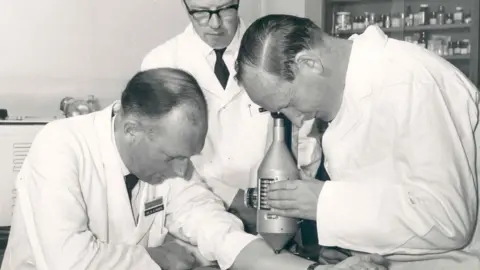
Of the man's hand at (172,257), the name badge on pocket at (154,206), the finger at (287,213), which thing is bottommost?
the man's hand at (172,257)

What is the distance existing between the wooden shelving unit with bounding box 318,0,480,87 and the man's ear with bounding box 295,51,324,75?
290cm

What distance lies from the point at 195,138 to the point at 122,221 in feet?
1.02

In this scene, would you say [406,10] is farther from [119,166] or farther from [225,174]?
[119,166]

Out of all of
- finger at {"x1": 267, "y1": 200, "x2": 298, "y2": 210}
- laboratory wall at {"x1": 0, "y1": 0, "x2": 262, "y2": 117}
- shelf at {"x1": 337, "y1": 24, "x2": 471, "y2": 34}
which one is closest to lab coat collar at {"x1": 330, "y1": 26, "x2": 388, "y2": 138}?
finger at {"x1": 267, "y1": 200, "x2": 298, "y2": 210}

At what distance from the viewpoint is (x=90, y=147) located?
1493 millimetres

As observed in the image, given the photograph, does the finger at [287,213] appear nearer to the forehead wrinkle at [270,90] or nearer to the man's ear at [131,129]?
the forehead wrinkle at [270,90]

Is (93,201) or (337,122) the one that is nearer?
(337,122)

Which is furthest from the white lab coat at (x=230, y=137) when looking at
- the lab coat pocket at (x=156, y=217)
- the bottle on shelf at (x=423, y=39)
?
the bottle on shelf at (x=423, y=39)

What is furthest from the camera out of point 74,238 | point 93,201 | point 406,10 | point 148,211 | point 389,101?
point 406,10

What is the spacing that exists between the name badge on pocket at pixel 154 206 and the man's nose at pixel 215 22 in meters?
0.68

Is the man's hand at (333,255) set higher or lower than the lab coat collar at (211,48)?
lower

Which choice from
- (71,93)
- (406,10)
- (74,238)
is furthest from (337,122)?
(406,10)

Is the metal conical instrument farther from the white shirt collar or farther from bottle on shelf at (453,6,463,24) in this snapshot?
bottle on shelf at (453,6,463,24)

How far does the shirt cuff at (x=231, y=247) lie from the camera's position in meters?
1.47
